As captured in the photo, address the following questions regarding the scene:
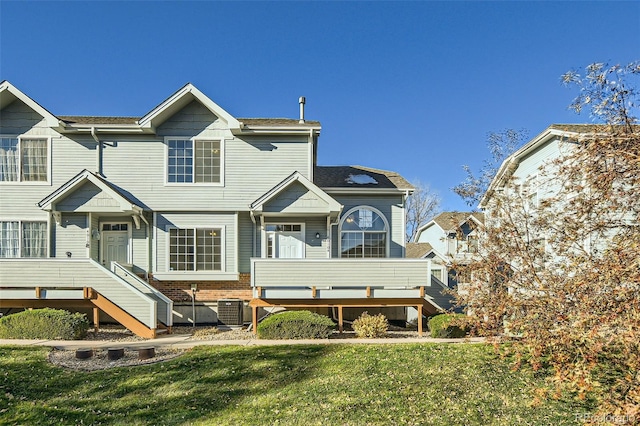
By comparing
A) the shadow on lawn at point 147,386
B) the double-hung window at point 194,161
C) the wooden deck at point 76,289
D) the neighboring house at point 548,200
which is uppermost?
the double-hung window at point 194,161

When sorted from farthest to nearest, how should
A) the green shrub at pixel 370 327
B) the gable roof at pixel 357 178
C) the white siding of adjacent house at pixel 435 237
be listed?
the white siding of adjacent house at pixel 435 237, the gable roof at pixel 357 178, the green shrub at pixel 370 327

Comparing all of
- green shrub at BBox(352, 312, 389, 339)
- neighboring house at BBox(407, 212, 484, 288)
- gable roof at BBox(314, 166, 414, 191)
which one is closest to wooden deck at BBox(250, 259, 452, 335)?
A: green shrub at BBox(352, 312, 389, 339)

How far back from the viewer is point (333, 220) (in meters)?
13.9

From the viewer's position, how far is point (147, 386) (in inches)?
271

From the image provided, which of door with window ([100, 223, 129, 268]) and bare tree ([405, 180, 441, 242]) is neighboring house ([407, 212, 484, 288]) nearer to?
bare tree ([405, 180, 441, 242])

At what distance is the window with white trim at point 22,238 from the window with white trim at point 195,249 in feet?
14.6

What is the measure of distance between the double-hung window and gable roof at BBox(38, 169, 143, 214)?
181 cm

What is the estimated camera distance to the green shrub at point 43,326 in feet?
34.2

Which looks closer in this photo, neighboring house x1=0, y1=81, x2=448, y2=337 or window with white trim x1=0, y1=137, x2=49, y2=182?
neighboring house x1=0, y1=81, x2=448, y2=337

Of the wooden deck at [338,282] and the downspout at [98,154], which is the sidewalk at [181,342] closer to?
the wooden deck at [338,282]

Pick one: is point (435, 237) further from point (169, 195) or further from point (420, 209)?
point (169, 195)

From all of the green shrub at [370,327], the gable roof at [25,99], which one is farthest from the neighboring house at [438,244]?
the gable roof at [25,99]

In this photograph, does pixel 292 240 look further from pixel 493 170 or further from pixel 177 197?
pixel 493 170

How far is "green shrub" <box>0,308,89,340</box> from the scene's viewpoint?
10422mm
